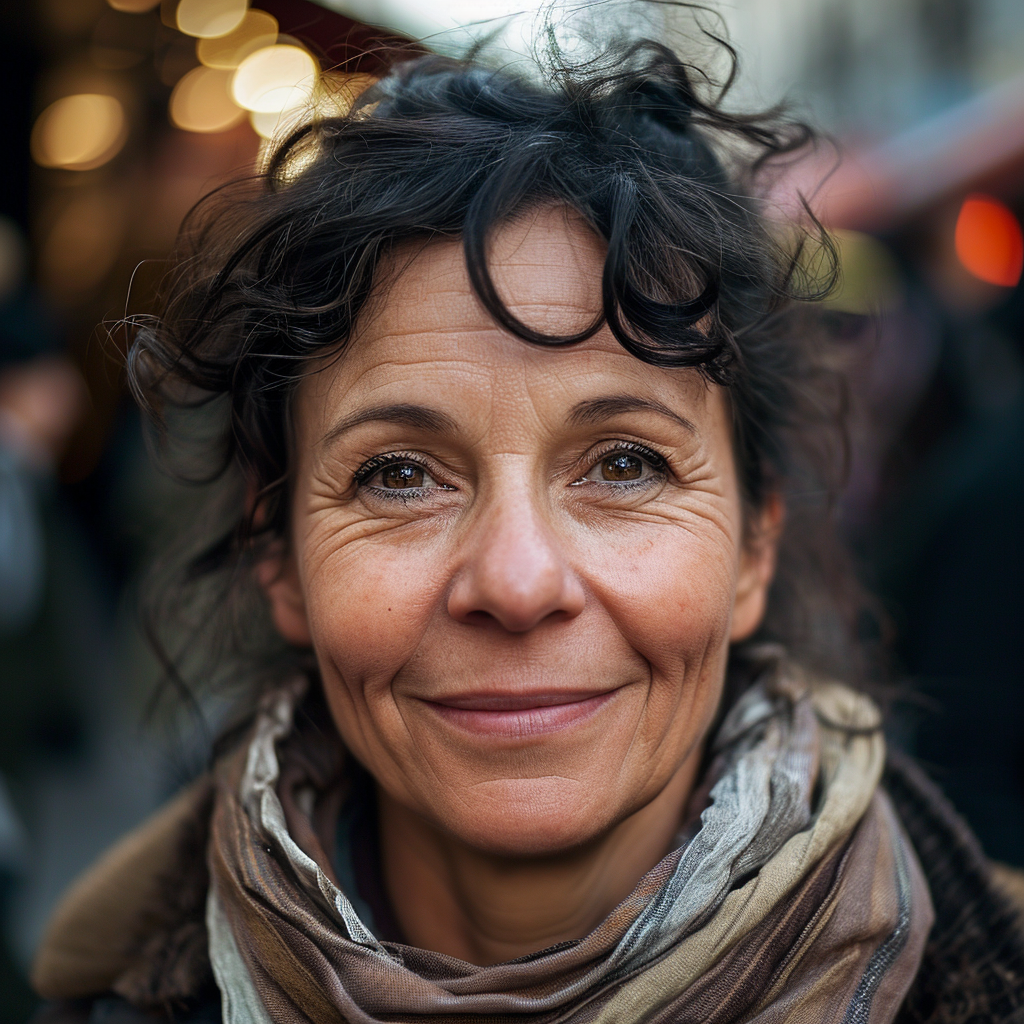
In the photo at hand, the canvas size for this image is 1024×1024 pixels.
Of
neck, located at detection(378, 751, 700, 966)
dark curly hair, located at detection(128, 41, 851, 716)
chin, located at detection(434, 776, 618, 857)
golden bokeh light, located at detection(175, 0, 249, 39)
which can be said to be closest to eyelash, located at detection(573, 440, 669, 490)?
dark curly hair, located at detection(128, 41, 851, 716)

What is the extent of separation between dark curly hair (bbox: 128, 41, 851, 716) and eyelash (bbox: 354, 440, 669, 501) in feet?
0.52

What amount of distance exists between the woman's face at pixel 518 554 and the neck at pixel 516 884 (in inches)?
7.4

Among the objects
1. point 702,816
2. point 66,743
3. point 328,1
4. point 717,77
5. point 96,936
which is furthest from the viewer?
point 66,743

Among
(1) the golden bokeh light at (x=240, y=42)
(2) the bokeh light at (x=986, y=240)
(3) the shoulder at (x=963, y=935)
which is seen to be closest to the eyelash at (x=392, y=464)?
(3) the shoulder at (x=963, y=935)

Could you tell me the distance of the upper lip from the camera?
1.43 meters

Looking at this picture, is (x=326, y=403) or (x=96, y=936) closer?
(x=326, y=403)

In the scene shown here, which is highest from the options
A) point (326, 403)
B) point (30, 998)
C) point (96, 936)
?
point (326, 403)

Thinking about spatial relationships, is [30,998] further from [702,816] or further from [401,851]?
[702,816]

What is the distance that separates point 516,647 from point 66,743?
3178mm

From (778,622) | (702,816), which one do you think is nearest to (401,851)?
(702,816)

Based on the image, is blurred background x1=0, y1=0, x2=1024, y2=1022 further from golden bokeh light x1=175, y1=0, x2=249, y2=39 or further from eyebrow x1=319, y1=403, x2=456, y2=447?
eyebrow x1=319, y1=403, x2=456, y2=447

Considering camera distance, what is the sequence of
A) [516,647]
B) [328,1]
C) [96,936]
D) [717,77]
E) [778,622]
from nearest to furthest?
1. [516,647]
2. [717,77]
3. [96,936]
4. [778,622]
5. [328,1]

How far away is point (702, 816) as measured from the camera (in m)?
1.55

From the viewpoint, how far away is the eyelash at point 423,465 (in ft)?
4.99
